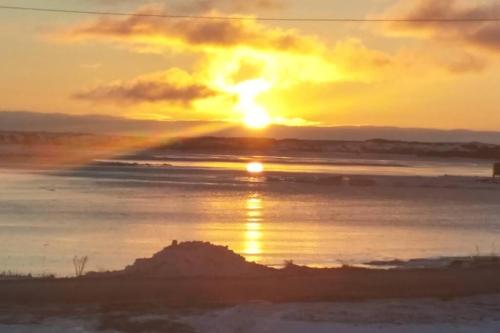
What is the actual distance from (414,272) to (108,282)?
4.19 m

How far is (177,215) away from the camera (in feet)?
96.9

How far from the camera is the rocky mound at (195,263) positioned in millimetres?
13500

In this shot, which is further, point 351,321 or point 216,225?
point 216,225

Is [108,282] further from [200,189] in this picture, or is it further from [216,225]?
[200,189]

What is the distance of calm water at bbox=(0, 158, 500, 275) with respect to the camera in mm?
19547

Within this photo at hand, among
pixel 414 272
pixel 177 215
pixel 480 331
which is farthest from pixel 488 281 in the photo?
pixel 177 215

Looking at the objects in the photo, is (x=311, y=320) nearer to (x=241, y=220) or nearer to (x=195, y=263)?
(x=195, y=263)

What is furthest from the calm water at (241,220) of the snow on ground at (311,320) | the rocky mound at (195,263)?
the snow on ground at (311,320)

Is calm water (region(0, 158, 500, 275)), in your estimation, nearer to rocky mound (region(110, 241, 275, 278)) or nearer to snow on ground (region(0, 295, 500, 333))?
rocky mound (region(110, 241, 275, 278))

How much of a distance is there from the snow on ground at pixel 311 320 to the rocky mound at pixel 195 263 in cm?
348

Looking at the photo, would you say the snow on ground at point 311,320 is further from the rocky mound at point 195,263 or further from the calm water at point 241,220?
the calm water at point 241,220

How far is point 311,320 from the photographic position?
30.9ft

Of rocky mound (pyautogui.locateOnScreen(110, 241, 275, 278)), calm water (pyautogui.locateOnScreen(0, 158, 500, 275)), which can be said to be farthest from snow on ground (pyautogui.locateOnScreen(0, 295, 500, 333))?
calm water (pyautogui.locateOnScreen(0, 158, 500, 275))

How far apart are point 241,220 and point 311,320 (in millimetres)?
18943
